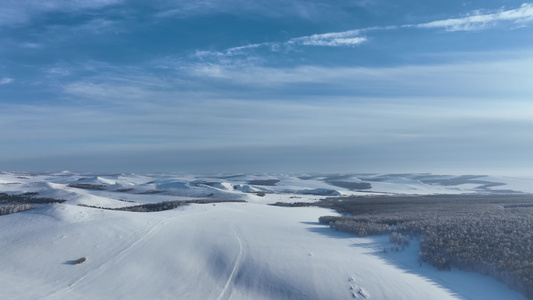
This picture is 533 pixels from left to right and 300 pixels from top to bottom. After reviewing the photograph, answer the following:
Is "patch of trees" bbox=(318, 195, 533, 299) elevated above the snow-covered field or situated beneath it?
elevated above

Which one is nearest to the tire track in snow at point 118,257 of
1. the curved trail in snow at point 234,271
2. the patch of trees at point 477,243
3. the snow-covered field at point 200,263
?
the snow-covered field at point 200,263

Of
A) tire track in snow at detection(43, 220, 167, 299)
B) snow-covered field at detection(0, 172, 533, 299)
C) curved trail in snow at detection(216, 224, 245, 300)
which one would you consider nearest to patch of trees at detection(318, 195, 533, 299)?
snow-covered field at detection(0, 172, 533, 299)

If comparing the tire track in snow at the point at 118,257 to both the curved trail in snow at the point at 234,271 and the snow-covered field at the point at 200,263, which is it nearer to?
the snow-covered field at the point at 200,263

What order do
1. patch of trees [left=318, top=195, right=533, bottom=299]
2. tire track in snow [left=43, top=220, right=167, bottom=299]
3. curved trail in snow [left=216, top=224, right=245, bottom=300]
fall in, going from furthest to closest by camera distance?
tire track in snow [left=43, top=220, right=167, bottom=299], patch of trees [left=318, top=195, right=533, bottom=299], curved trail in snow [left=216, top=224, right=245, bottom=300]

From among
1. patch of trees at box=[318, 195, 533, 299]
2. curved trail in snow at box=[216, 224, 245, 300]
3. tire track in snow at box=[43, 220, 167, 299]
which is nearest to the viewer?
curved trail in snow at box=[216, 224, 245, 300]

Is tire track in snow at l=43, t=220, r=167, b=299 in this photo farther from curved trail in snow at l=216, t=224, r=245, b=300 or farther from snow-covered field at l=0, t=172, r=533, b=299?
curved trail in snow at l=216, t=224, r=245, b=300

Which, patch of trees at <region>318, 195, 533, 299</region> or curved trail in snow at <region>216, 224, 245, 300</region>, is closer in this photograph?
curved trail in snow at <region>216, 224, 245, 300</region>

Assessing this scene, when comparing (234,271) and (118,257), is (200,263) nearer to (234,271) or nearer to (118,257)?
(234,271)

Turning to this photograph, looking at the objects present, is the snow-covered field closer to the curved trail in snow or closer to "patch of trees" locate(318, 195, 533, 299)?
the curved trail in snow

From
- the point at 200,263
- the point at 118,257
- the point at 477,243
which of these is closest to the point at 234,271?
the point at 200,263
